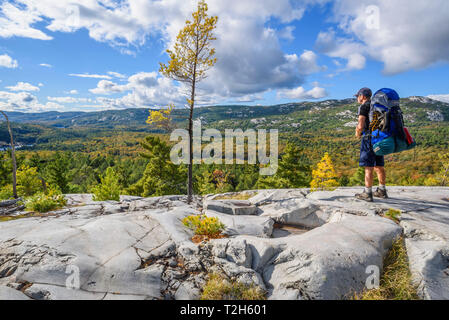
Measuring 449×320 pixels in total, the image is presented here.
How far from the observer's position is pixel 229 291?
4465 mm

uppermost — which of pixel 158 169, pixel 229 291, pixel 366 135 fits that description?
pixel 366 135

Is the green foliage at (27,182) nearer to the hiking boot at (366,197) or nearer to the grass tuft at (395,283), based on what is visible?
the hiking boot at (366,197)

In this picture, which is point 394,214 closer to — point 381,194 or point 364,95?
point 381,194

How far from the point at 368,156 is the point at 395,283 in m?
4.60

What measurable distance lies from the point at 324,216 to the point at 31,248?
9481mm

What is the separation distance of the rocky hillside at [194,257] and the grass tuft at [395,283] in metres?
0.18

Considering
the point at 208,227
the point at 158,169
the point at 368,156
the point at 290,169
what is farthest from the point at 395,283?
the point at 158,169

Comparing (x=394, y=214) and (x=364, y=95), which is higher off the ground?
(x=364, y=95)

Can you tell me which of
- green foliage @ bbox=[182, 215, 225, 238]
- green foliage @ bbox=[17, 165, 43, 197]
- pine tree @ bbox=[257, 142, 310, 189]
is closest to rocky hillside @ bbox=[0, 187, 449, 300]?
green foliage @ bbox=[182, 215, 225, 238]

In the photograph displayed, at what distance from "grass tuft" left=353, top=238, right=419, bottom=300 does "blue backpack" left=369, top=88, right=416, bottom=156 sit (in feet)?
10.8

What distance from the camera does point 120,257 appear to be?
16.8 ft

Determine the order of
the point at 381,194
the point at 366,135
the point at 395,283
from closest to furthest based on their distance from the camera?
the point at 395,283
the point at 366,135
the point at 381,194

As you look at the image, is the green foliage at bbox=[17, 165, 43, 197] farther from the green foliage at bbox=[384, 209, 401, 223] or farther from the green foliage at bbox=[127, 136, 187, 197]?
the green foliage at bbox=[384, 209, 401, 223]

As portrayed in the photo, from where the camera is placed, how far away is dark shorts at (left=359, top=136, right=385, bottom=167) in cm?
776
